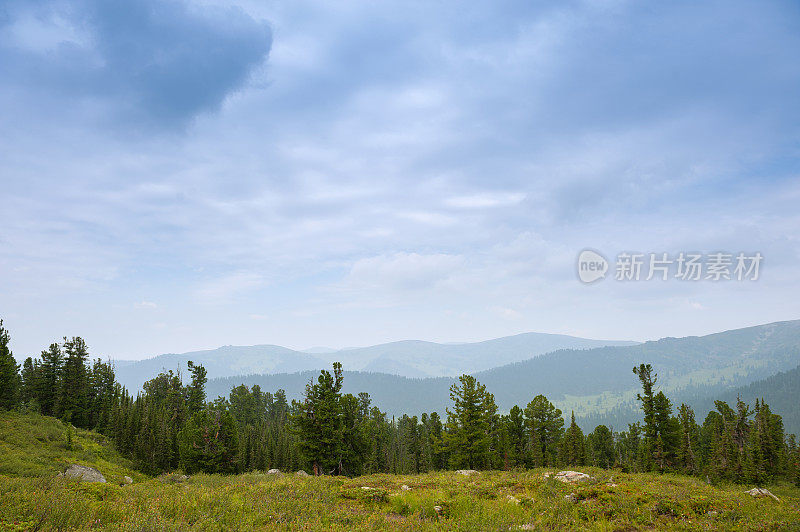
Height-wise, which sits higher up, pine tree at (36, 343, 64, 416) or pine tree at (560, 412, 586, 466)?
pine tree at (36, 343, 64, 416)

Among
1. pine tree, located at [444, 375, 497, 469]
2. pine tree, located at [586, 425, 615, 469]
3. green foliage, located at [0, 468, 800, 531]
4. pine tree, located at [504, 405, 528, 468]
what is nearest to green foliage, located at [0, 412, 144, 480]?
green foliage, located at [0, 468, 800, 531]

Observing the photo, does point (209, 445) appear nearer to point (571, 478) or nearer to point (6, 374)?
point (6, 374)

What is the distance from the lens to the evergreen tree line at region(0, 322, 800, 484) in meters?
43.0

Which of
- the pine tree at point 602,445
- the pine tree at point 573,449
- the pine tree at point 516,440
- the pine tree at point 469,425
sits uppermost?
the pine tree at point 469,425

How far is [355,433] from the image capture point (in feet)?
145

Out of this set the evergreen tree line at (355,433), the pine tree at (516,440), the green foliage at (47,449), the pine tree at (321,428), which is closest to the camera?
the green foliage at (47,449)

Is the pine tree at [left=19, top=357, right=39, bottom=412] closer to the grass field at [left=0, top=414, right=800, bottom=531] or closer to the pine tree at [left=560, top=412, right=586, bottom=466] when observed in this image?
the grass field at [left=0, top=414, right=800, bottom=531]

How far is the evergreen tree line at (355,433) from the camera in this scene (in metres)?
43.0

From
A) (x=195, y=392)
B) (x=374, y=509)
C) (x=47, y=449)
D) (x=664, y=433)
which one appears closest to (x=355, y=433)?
(x=374, y=509)

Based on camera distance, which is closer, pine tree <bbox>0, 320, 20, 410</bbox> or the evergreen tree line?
the evergreen tree line

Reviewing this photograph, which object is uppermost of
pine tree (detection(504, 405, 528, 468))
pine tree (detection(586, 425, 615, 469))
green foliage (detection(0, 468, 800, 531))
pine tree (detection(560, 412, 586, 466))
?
green foliage (detection(0, 468, 800, 531))

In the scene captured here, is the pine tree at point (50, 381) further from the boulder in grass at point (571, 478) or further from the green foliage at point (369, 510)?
the boulder in grass at point (571, 478)

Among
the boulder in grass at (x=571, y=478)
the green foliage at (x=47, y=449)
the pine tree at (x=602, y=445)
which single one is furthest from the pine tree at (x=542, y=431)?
the green foliage at (x=47, y=449)

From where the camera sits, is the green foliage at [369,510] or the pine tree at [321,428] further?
the pine tree at [321,428]
